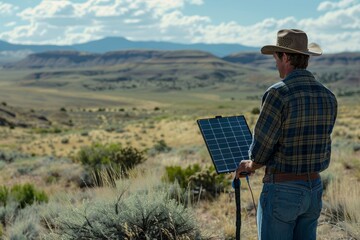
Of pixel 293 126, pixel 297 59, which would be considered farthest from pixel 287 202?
pixel 297 59

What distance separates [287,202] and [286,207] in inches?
1.6

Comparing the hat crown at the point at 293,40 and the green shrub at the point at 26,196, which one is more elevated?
the hat crown at the point at 293,40

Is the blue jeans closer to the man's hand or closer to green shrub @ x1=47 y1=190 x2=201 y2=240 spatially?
the man's hand

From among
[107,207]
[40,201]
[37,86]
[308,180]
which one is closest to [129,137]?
[40,201]

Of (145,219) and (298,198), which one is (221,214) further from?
(298,198)

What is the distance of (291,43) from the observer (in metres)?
3.66

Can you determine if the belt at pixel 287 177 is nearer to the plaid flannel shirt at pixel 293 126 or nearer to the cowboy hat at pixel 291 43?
the plaid flannel shirt at pixel 293 126

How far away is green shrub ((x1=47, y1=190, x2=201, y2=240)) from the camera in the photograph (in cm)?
510

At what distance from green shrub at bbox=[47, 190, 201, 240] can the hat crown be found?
2.28m

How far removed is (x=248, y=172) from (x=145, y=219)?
1.71 metres

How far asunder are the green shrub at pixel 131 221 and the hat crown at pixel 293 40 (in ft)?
7.49

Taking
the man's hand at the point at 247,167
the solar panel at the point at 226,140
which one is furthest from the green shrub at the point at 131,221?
the man's hand at the point at 247,167

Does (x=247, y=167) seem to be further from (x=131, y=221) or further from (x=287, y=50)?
(x=131, y=221)

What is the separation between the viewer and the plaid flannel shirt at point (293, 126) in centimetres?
354
